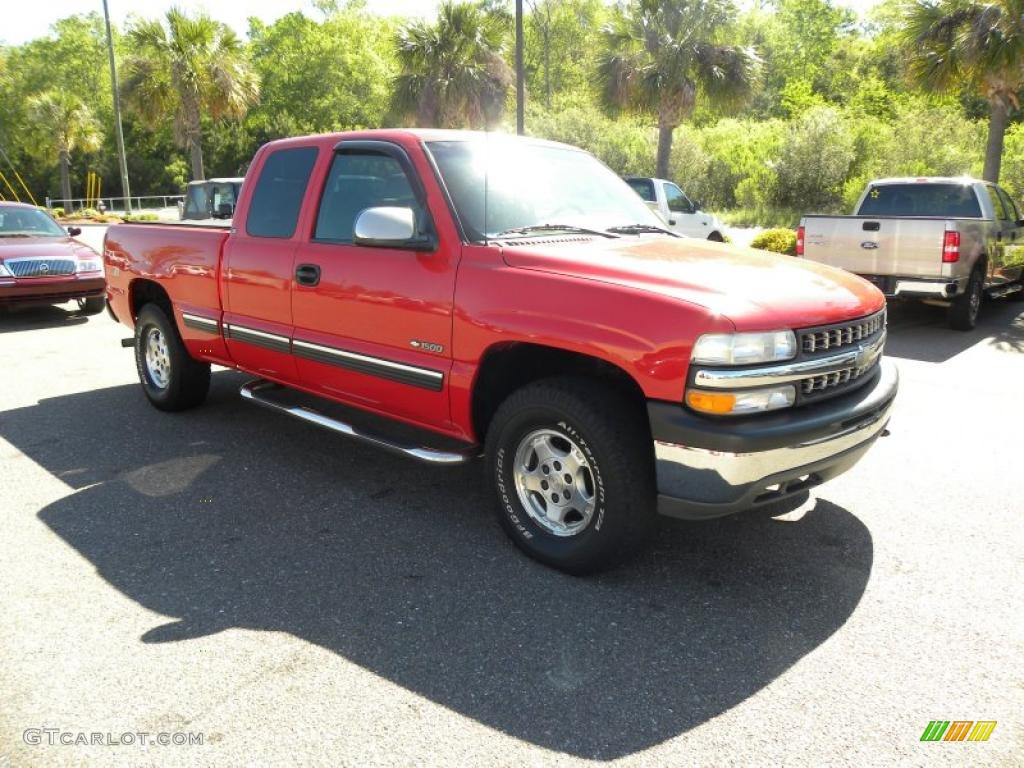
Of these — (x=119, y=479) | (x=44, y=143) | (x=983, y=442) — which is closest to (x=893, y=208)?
(x=983, y=442)

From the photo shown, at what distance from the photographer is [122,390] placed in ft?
23.2

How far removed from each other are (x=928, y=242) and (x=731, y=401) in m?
7.19

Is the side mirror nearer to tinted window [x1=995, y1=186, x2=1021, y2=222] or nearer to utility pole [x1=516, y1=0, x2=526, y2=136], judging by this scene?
tinted window [x1=995, y1=186, x2=1021, y2=222]

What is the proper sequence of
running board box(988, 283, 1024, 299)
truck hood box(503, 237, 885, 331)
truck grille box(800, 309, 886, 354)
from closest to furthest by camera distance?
truck hood box(503, 237, 885, 331)
truck grille box(800, 309, 886, 354)
running board box(988, 283, 1024, 299)

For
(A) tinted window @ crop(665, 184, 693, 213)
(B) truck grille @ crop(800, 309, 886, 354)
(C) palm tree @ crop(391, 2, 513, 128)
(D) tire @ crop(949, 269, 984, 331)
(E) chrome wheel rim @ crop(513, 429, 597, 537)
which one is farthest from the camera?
(C) palm tree @ crop(391, 2, 513, 128)

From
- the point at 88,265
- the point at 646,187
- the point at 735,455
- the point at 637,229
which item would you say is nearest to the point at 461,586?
the point at 735,455

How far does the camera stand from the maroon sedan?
33.6ft

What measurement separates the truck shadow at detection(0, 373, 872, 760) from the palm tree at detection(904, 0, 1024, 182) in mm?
13134

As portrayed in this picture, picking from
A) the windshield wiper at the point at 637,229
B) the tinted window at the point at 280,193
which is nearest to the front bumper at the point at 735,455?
the windshield wiper at the point at 637,229

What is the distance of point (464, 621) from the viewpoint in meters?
3.28

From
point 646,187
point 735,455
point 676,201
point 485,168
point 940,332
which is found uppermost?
point 646,187

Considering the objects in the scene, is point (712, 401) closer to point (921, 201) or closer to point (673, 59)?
point (921, 201)

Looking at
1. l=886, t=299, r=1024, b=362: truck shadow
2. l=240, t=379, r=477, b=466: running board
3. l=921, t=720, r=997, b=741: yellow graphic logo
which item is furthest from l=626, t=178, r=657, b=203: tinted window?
l=921, t=720, r=997, b=741: yellow graphic logo

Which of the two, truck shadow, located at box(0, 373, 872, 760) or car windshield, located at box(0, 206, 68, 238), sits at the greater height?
car windshield, located at box(0, 206, 68, 238)
